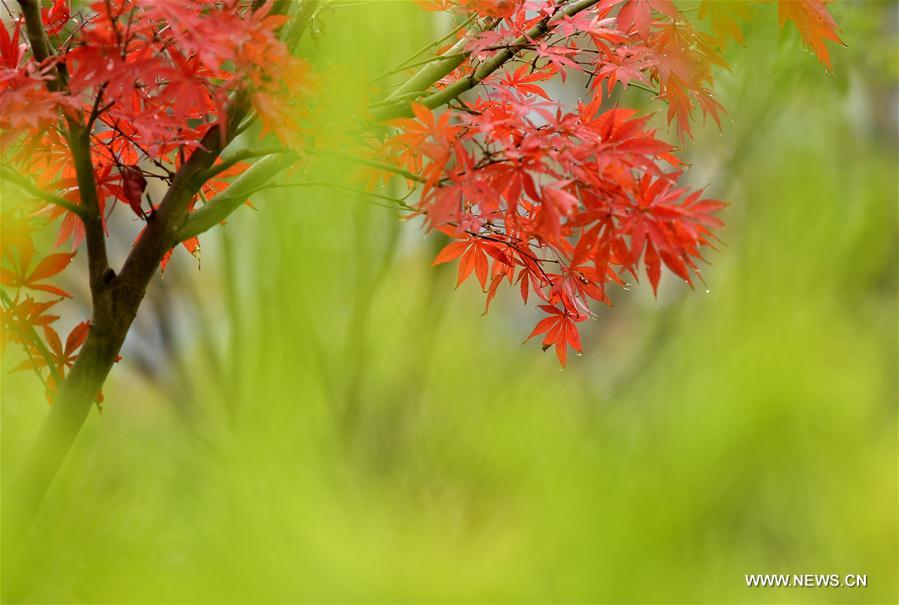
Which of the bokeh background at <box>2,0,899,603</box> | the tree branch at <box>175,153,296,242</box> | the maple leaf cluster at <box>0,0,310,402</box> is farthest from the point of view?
the tree branch at <box>175,153,296,242</box>

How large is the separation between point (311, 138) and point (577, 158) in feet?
1.02

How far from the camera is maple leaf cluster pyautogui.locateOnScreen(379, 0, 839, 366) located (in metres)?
0.94

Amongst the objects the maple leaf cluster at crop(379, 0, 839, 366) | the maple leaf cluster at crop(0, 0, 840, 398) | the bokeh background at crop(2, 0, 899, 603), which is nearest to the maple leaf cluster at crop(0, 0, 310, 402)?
the maple leaf cluster at crop(0, 0, 840, 398)

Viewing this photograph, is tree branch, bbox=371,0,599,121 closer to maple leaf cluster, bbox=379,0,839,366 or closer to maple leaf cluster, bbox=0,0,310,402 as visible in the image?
maple leaf cluster, bbox=379,0,839,366

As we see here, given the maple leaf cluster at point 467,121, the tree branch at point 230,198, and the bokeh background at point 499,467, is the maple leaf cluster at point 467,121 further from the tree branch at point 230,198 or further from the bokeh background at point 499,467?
the bokeh background at point 499,467

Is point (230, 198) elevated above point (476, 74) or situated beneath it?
situated beneath

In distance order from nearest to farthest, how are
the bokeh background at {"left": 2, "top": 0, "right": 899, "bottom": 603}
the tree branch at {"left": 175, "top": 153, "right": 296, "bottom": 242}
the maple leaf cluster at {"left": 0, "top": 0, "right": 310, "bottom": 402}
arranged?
the bokeh background at {"left": 2, "top": 0, "right": 899, "bottom": 603}, the maple leaf cluster at {"left": 0, "top": 0, "right": 310, "bottom": 402}, the tree branch at {"left": 175, "top": 153, "right": 296, "bottom": 242}

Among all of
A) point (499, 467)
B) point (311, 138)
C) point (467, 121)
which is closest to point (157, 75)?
point (311, 138)

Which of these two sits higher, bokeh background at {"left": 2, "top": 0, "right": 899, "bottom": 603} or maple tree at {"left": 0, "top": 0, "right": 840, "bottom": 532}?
maple tree at {"left": 0, "top": 0, "right": 840, "bottom": 532}

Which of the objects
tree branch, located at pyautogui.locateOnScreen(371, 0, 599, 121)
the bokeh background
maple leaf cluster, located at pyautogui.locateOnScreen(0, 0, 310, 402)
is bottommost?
the bokeh background

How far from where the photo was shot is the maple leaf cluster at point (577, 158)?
0.94 metres

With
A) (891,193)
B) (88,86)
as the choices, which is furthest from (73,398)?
(891,193)

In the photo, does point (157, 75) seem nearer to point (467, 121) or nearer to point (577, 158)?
point (467, 121)

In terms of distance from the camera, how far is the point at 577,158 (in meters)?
0.95
